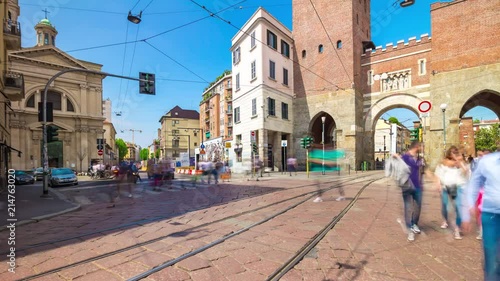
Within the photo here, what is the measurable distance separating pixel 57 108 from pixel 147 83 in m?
37.4

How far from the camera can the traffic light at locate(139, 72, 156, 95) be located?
1233 cm

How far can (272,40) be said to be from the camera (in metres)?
27.1

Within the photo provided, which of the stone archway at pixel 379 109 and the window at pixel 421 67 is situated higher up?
the window at pixel 421 67

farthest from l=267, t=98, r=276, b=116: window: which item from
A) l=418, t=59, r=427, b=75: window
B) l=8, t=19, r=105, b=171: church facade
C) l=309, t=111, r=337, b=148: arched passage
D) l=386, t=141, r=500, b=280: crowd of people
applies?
l=8, t=19, r=105, b=171: church facade

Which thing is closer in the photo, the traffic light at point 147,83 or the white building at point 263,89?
the traffic light at point 147,83

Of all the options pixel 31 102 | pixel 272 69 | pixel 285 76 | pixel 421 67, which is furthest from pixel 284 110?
pixel 31 102

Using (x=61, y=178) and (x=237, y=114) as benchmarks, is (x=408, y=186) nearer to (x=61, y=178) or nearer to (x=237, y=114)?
(x=61, y=178)

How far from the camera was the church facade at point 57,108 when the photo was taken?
3575cm

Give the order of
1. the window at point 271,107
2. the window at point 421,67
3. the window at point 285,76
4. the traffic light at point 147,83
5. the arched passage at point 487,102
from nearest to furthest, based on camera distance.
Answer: the traffic light at point 147,83
the arched passage at point 487,102
the window at point 421,67
the window at point 271,107
the window at point 285,76

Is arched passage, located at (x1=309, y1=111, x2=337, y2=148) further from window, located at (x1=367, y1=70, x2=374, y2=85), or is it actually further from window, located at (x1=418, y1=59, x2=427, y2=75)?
window, located at (x1=418, y1=59, x2=427, y2=75)

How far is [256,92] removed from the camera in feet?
84.5

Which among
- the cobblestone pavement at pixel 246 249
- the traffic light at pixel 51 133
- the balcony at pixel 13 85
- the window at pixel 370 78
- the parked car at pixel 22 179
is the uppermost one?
the window at pixel 370 78

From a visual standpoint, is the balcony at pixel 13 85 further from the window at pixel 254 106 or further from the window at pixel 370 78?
the window at pixel 370 78

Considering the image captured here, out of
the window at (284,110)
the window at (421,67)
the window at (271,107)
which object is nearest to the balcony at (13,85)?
the window at (271,107)
